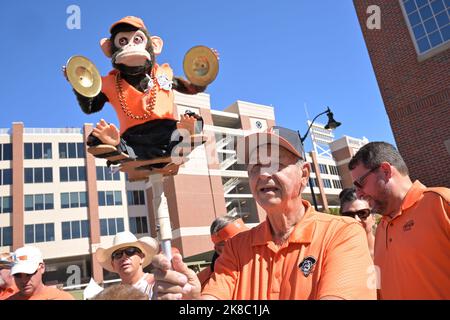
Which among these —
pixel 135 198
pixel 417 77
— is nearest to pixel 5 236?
pixel 135 198

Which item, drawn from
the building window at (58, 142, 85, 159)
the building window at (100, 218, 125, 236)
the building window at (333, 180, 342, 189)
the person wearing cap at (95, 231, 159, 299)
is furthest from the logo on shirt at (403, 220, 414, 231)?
the building window at (333, 180, 342, 189)

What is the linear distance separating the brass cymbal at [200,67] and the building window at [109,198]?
36.7 meters

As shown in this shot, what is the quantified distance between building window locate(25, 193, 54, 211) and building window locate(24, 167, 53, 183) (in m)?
1.42

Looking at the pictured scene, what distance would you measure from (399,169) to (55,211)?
37479 millimetres

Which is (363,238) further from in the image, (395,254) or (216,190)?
(216,190)

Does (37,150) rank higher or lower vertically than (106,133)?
higher

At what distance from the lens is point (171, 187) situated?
1277 inches

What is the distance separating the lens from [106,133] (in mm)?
2719

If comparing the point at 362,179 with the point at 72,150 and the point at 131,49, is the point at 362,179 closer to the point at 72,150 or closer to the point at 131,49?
the point at 131,49

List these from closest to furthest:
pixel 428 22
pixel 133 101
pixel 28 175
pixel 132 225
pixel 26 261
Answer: pixel 133 101
pixel 26 261
pixel 428 22
pixel 28 175
pixel 132 225

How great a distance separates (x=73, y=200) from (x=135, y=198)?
6.08 m

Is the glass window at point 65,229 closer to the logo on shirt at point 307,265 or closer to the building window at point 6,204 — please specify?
the building window at point 6,204
